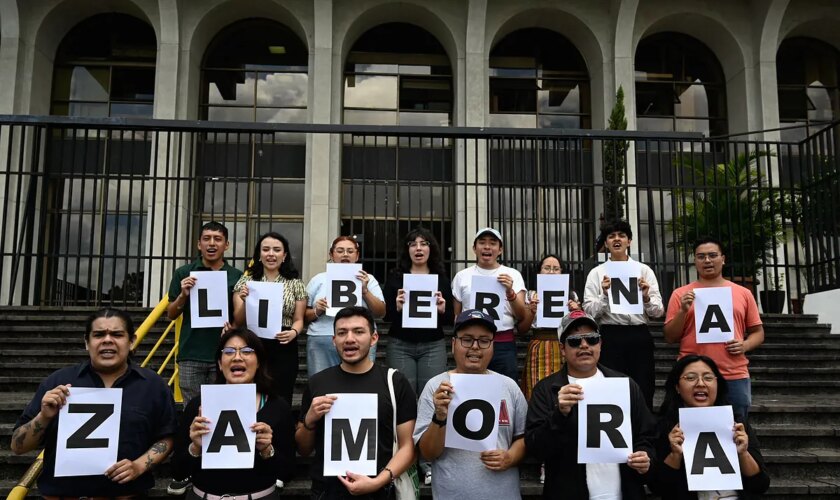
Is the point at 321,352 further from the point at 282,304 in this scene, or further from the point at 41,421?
the point at 41,421

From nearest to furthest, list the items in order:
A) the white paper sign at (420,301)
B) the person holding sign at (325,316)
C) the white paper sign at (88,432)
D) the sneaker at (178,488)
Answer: the white paper sign at (88,432) → the sneaker at (178,488) → the white paper sign at (420,301) → the person holding sign at (325,316)

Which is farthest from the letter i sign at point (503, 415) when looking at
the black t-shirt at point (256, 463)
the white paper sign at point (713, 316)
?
the white paper sign at point (713, 316)

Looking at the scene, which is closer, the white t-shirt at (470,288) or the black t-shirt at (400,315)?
the black t-shirt at (400,315)

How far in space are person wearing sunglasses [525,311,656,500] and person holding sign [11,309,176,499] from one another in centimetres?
210

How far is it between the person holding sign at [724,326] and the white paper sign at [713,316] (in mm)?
23

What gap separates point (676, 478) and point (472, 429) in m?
1.20

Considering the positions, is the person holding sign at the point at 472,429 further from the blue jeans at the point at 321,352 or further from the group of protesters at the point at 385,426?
the blue jeans at the point at 321,352

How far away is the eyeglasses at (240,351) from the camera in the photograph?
3698 millimetres

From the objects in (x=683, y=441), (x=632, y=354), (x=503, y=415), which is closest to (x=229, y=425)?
(x=503, y=415)

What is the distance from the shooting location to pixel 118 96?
16047mm

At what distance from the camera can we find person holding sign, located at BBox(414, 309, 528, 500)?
139 inches

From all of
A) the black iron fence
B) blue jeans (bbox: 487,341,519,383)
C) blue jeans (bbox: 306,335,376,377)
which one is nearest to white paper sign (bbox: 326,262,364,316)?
blue jeans (bbox: 306,335,376,377)

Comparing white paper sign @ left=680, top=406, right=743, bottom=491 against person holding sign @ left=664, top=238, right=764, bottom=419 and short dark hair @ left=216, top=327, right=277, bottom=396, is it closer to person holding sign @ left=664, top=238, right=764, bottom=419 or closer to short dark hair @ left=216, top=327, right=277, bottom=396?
person holding sign @ left=664, top=238, right=764, bottom=419

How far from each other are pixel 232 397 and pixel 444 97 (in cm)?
1375
